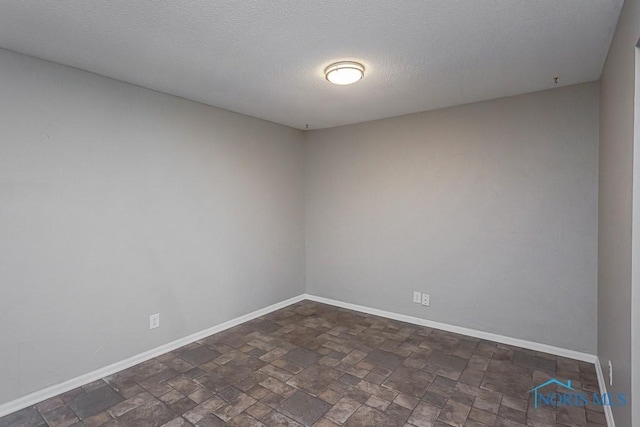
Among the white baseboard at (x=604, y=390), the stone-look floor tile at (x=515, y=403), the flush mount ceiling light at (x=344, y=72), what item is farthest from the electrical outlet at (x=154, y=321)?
the white baseboard at (x=604, y=390)

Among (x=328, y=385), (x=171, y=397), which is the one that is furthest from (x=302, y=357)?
(x=171, y=397)

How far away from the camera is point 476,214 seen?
336 centimetres

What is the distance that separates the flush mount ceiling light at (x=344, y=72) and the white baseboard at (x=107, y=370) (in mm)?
2755

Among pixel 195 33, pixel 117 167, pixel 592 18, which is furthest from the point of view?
pixel 117 167

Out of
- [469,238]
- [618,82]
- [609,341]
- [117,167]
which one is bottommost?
[609,341]

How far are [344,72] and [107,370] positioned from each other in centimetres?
300

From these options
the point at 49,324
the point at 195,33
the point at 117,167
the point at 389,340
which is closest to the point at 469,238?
the point at 389,340

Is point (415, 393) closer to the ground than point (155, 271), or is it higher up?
closer to the ground

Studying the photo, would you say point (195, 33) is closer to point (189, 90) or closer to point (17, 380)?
point (189, 90)

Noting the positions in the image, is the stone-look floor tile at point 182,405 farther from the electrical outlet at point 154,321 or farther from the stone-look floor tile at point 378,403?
the stone-look floor tile at point 378,403

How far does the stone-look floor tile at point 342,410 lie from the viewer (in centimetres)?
213

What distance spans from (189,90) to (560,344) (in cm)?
406

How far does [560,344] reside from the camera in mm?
A: 2961

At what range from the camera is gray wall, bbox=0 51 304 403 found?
2248 mm
